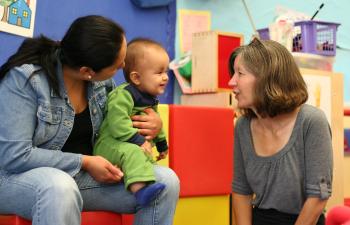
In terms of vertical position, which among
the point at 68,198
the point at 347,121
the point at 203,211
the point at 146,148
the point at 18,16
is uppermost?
the point at 18,16

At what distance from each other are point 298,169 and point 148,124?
43 centimetres

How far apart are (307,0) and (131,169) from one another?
76.7 inches

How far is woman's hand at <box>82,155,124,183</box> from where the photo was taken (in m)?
1.17

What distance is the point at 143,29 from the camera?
214 centimetres

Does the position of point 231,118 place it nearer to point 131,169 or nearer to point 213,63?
point 213,63

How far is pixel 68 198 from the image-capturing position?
102 centimetres

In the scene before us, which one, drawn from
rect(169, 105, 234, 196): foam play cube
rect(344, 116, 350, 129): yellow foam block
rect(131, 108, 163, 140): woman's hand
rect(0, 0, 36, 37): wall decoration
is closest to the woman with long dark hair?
rect(131, 108, 163, 140): woman's hand

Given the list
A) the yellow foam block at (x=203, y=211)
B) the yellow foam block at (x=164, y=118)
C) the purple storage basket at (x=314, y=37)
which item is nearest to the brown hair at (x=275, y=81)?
the yellow foam block at (x=164, y=118)

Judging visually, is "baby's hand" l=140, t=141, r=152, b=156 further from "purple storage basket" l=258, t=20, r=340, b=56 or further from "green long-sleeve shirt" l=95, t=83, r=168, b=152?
"purple storage basket" l=258, t=20, r=340, b=56

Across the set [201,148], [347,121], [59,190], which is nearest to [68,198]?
[59,190]

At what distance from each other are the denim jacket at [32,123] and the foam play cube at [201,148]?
521 mm

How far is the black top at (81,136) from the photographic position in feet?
4.10

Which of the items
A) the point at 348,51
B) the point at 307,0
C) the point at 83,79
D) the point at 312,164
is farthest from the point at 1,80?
the point at 348,51

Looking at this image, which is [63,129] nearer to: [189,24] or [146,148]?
[146,148]
